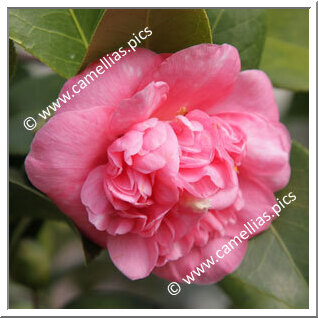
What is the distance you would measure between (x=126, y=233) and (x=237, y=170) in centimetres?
16

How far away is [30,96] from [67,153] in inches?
14.0

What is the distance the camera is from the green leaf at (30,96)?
0.83 m

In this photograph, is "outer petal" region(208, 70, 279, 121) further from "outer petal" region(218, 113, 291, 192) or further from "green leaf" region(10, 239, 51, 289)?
"green leaf" region(10, 239, 51, 289)

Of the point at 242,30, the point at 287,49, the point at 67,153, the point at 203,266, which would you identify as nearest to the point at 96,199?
the point at 67,153

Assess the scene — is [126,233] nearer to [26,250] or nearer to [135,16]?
[135,16]

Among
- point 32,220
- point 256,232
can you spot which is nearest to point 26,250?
point 32,220

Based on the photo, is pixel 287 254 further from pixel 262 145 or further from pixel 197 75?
pixel 197 75

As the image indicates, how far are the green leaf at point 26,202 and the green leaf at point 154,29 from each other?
173mm

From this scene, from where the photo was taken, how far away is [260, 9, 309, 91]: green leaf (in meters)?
0.86

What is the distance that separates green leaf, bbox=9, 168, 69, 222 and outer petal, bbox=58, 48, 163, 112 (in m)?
0.13

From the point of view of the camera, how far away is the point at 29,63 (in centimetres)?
99

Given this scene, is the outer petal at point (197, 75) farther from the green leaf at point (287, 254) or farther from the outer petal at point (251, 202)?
the green leaf at point (287, 254)

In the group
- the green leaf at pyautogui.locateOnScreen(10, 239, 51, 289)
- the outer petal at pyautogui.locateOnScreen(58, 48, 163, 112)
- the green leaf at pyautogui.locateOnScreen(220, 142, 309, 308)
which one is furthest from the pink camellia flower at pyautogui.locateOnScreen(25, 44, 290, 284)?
the green leaf at pyautogui.locateOnScreen(10, 239, 51, 289)

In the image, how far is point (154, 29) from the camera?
0.61 metres
